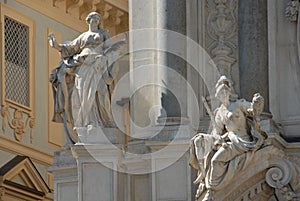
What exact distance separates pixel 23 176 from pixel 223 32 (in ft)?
28.3

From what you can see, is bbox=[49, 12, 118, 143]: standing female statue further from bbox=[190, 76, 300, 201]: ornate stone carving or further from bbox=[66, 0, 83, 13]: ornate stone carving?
bbox=[66, 0, 83, 13]: ornate stone carving

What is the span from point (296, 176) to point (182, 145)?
4.59 ft

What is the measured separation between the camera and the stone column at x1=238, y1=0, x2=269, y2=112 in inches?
874

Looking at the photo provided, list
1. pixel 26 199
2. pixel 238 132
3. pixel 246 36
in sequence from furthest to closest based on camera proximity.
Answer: pixel 26 199 < pixel 246 36 < pixel 238 132

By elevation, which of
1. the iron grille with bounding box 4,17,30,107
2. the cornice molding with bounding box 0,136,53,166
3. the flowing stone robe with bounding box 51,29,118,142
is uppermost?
the iron grille with bounding box 4,17,30,107

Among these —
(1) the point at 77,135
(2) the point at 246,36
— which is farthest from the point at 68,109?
(2) the point at 246,36

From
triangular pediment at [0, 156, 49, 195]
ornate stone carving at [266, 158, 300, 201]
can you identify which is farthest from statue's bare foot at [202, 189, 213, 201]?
triangular pediment at [0, 156, 49, 195]

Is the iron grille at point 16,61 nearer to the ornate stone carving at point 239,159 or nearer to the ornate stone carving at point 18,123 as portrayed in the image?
the ornate stone carving at point 18,123

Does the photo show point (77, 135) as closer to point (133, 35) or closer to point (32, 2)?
point (133, 35)

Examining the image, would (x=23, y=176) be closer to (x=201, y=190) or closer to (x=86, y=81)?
(x=86, y=81)

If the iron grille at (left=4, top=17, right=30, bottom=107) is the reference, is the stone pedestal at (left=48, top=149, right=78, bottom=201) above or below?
below

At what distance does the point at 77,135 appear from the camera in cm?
2248

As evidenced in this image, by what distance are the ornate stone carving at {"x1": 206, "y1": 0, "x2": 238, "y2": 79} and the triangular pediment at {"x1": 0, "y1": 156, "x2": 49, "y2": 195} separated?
803 cm

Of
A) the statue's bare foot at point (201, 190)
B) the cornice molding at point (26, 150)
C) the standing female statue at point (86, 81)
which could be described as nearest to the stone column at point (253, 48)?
the standing female statue at point (86, 81)
